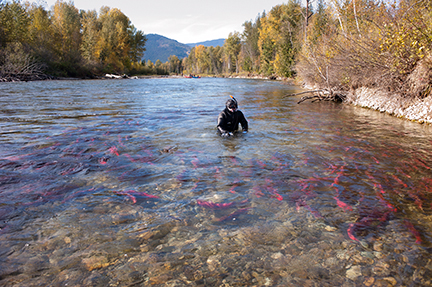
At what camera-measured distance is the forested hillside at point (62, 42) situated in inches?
1758

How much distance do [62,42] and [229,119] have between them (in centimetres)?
7416

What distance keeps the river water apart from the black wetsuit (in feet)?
2.83

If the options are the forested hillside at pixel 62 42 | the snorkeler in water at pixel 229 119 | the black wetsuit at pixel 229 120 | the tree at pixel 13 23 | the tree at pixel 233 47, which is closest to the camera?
the snorkeler in water at pixel 229 119

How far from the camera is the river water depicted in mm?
2842

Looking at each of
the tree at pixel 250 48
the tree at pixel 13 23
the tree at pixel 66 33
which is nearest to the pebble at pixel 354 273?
the tree at pixel 13 23

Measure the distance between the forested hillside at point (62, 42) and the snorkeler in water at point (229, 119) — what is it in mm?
42034

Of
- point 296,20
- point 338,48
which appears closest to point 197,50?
point 296,20

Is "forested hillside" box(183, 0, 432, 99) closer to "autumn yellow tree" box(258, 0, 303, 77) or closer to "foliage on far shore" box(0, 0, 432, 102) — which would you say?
"foliage on far shore" box(0, 0, 432, 102)

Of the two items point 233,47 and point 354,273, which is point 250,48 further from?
point 354,273

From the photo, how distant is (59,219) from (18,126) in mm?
7949

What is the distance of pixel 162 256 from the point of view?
10.1 feet

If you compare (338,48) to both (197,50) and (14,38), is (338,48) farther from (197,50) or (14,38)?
(197,50)

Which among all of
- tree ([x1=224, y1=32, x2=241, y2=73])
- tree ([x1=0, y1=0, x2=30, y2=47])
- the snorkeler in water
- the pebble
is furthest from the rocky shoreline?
tree ([x1=224, y1=32, x2=241, y2=73])

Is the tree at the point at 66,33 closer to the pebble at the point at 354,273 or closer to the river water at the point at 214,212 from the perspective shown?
the river water at the point at 214,212
